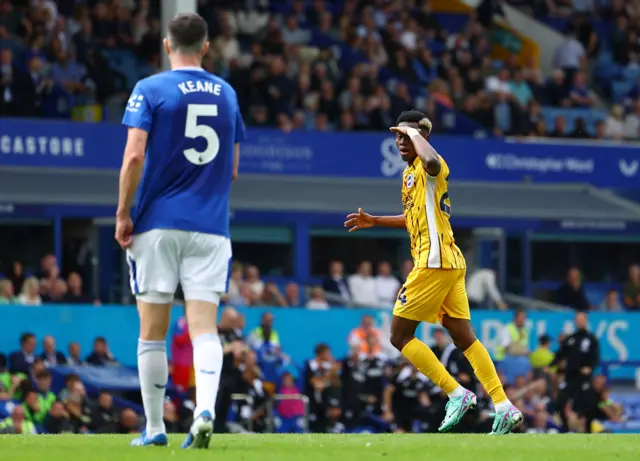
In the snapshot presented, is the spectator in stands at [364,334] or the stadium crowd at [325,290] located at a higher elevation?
the stadium crowd at [325,290]

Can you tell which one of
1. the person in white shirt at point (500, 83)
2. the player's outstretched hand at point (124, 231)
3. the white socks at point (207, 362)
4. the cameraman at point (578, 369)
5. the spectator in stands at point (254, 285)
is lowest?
the cameraman at point (578, 369)

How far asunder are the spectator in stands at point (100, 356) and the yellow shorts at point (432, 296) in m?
8.65

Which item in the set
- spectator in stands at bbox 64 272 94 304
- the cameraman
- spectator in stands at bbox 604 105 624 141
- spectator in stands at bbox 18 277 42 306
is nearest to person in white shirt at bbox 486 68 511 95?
spectator in stands at bbox 604 105 624 141

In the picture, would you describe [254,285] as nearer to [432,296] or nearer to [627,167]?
[627,167]

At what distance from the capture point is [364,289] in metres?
22.0

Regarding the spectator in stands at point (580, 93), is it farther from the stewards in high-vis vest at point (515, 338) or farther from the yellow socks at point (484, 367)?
the yellow socks at point (484, 367)

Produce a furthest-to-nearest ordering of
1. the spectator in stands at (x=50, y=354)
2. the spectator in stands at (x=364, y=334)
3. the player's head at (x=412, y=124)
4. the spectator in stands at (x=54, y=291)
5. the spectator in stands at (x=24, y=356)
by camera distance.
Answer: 1. the spectator in stands at (x=364, y=334)
2. the spectator in stands at (x=54, y=291)
3. the spectator in stands at (x=50, y=354)
4. the spectator in stands at (x=24, y=356)
5. the player's head at (x=412, y=124)

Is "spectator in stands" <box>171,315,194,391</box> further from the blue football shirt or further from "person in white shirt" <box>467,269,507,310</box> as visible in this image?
the blue football shirt

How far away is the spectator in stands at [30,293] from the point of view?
19.0 meters

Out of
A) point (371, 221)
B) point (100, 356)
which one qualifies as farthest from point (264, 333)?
point (371, 221)

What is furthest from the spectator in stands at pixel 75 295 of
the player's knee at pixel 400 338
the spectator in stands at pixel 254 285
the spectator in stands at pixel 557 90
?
the spectator in stands at pixel 557 90

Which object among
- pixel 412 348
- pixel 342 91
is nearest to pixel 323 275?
pixel 342 91

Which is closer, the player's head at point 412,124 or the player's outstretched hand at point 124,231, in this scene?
the player's outstretched hand at point 124,231

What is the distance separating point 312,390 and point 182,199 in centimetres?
1154
